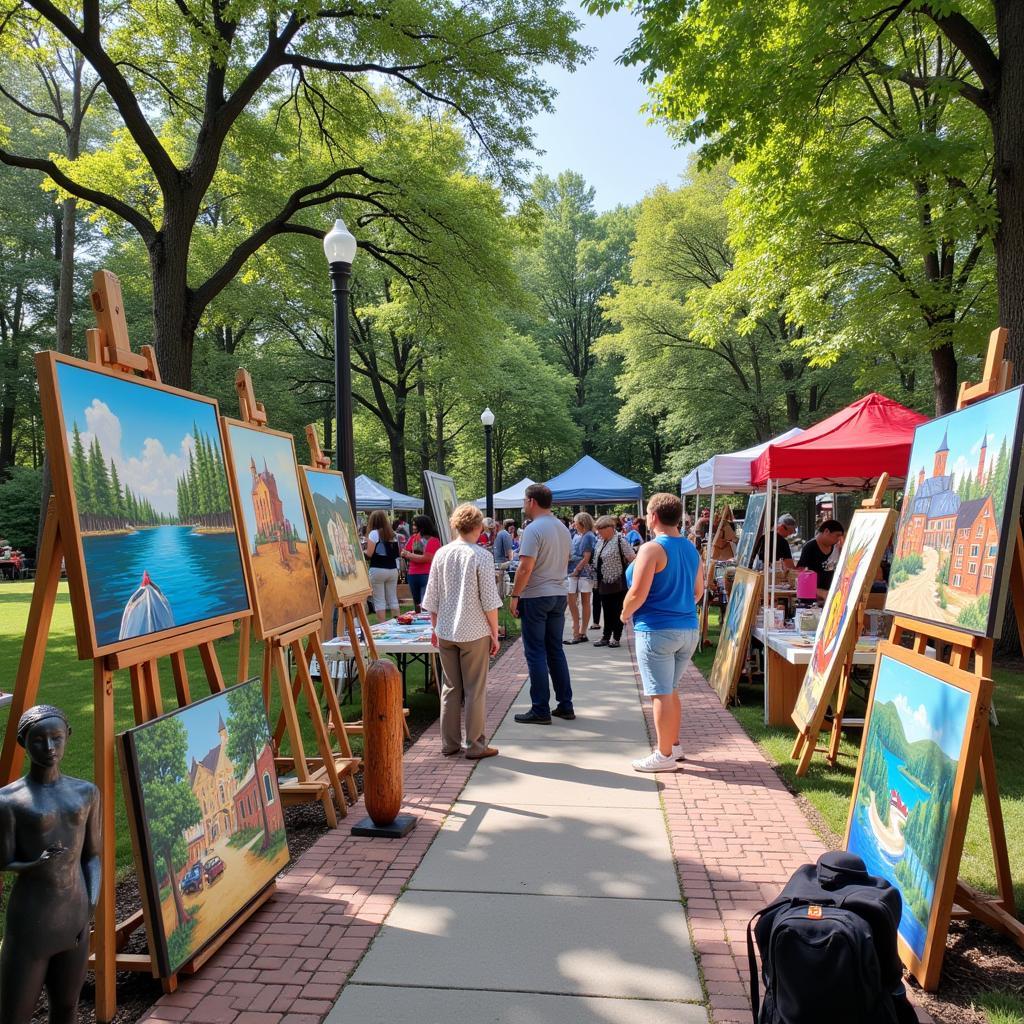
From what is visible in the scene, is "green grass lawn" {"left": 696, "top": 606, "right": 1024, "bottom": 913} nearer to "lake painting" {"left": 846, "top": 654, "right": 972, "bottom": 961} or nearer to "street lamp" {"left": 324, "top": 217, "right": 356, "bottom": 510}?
"lake painting" {"left": 846, "top": 654, "right": 972, "bottom": 961}

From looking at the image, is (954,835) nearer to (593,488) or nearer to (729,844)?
(729,844)

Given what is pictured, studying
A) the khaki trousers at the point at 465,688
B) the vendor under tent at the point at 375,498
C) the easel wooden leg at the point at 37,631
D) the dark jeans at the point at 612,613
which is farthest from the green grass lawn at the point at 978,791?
the vendor under tent at the point at 375,498

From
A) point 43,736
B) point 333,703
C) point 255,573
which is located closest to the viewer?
point 43,736

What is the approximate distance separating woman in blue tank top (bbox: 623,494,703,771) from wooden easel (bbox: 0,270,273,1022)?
3.11m

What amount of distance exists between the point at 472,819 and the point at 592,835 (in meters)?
0.78

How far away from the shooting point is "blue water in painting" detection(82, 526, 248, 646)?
2.75 metres

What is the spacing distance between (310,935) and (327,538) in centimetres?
300

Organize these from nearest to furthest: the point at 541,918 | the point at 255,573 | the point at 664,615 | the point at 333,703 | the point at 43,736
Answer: the point at 43,736 < the point at 541,918 < the point at 255,573 < the point at 333,703 < the point at 664,615

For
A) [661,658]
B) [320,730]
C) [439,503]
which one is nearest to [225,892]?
[320,730]

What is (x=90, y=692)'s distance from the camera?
27.9ft

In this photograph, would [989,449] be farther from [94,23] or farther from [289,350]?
[289,350]

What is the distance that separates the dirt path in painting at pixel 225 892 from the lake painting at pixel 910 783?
2.83 metres

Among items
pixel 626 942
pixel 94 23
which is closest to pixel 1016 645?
pixel 626 942

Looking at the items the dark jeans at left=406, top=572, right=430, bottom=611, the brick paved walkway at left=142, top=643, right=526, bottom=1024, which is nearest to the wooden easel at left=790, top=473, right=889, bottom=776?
the brick paved walkway at left=142, top=643, right=526, bottom=1024
